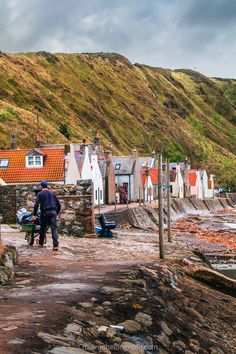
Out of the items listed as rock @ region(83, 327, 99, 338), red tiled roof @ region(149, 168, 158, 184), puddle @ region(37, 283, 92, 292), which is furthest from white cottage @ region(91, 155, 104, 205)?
rock @ region(83, 327, 99, 338)

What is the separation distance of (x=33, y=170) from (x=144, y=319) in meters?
44.3

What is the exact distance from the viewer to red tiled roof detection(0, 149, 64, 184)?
2120 inches

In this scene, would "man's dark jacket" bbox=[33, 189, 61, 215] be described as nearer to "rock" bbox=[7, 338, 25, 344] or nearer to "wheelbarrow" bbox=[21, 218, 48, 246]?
"wheelbarrow" bbox=[21, 218, 48, 246]

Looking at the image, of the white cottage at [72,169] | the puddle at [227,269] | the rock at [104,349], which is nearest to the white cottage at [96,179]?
the white cottage at [72,169]

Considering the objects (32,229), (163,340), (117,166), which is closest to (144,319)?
(163,340)

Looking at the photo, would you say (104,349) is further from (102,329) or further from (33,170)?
(33,170)

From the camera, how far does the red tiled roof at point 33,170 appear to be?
53.8 m

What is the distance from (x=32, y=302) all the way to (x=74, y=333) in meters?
1.92

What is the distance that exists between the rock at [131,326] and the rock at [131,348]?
66 cm

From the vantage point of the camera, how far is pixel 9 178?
54.2 metres

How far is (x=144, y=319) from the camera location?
11391 mm

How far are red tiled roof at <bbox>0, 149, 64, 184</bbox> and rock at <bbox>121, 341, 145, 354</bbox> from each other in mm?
44097

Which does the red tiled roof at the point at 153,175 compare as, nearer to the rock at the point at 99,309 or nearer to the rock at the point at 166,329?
the rock at the point at 166,329

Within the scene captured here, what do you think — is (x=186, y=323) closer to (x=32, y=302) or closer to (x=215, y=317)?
(x=215, y=317)
